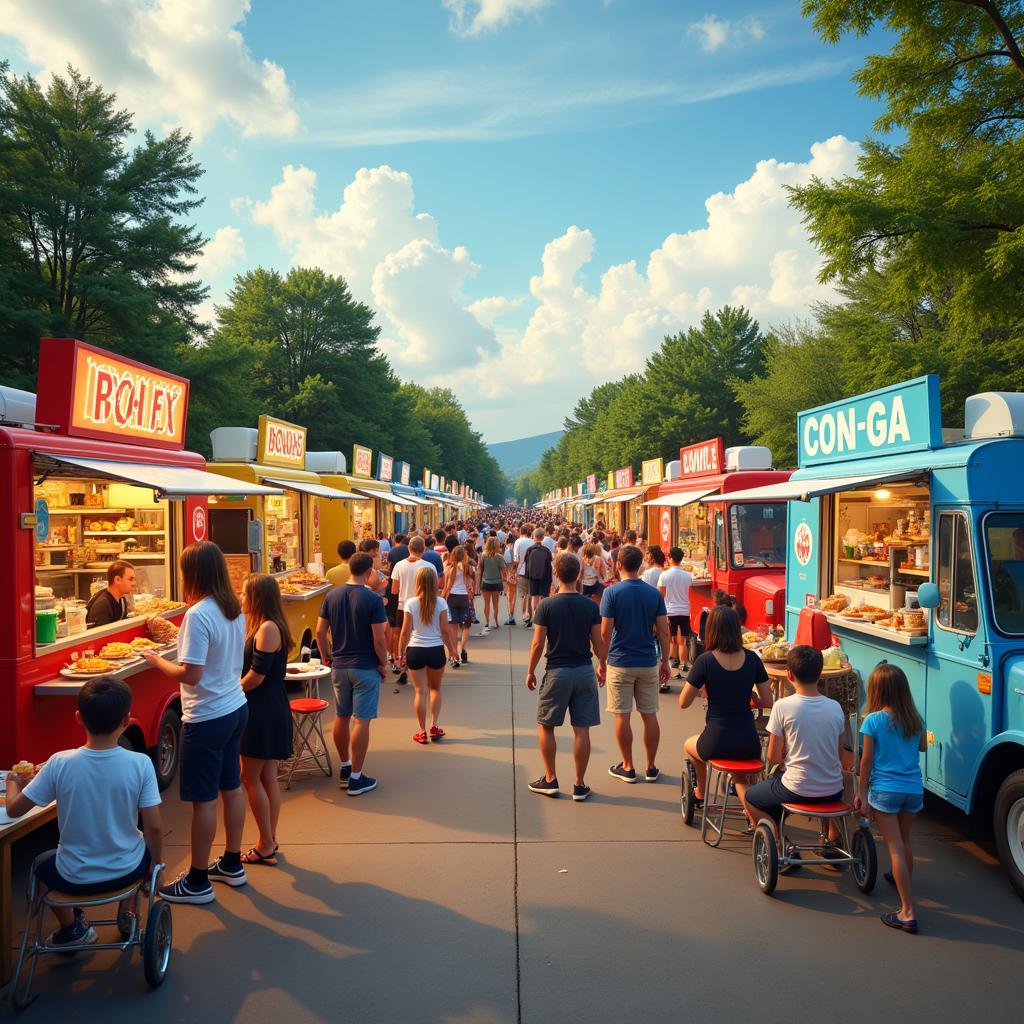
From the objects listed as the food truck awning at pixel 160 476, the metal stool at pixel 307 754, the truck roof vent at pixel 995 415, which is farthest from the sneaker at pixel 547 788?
the truck roof vent at pixel 995 415

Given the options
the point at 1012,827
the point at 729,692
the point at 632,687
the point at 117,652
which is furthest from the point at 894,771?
the point at 117,652

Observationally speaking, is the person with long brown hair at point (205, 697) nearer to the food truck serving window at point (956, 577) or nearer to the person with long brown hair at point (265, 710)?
the person with long brown hair at point (265, 710)

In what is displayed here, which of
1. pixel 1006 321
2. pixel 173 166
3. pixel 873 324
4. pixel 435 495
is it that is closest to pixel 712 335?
pixel 873 324

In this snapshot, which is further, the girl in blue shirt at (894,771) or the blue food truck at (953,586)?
the blue food truck at (953,586)

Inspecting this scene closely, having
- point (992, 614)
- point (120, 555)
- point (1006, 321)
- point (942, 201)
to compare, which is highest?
point (942, 201)

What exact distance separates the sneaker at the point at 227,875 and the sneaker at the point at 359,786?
1474 millimetres

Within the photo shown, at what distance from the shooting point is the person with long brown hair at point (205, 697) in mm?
4367

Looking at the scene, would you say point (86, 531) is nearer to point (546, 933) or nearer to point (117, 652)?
point (117, 652)

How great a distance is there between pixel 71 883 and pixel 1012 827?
5.07 metres

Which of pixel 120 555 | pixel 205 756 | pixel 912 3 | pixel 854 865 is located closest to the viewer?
pixel 205 756

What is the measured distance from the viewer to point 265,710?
5.02m

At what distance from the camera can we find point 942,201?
1255cm

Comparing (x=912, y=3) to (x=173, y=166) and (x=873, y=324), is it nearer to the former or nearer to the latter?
(x=873, y=324)

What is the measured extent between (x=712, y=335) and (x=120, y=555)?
144ft
